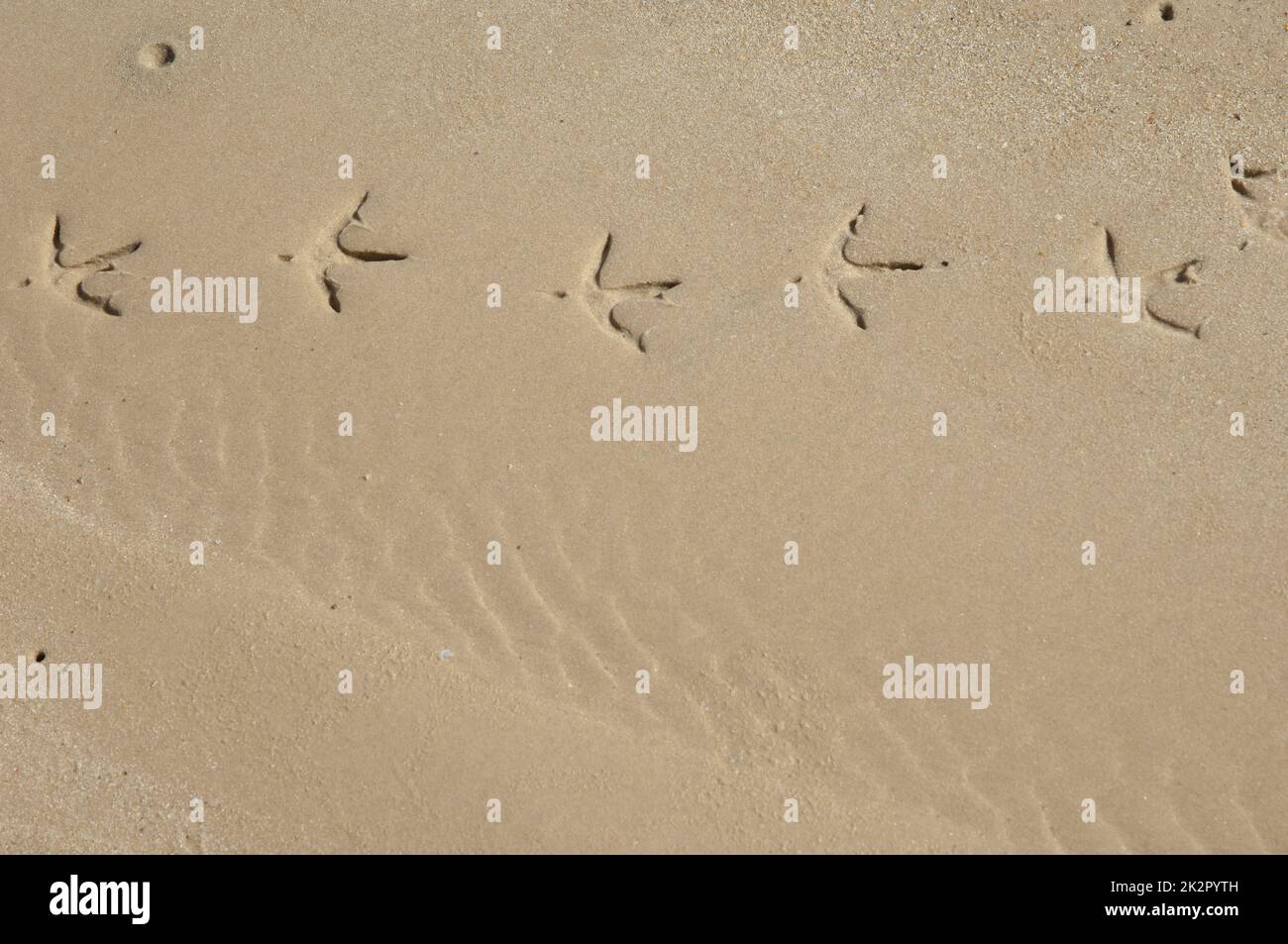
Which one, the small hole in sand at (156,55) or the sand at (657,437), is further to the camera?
the small hole in sand at (156,55)

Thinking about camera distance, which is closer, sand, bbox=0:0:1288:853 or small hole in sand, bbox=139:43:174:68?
sand, bbox=0:0:1288:853

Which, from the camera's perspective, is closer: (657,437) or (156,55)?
(657,437)

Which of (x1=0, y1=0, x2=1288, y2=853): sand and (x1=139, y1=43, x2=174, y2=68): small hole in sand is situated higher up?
(x1=139, y1=43, x2=174, y2=68): small hole in sand

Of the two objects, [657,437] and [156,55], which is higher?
[156,55]

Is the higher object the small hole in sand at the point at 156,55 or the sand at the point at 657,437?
the small hole in sand at the point at 156,55
